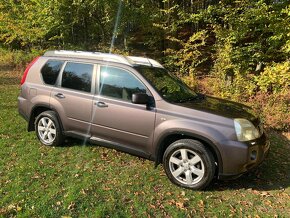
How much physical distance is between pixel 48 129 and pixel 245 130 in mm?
3771

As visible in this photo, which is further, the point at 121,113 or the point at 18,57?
the point at 18,57

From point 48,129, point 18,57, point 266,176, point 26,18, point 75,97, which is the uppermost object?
point 26,18

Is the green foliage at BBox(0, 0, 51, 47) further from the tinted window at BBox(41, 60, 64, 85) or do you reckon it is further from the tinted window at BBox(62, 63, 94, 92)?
the tinted window at BBox(62, 63, 94, 92)

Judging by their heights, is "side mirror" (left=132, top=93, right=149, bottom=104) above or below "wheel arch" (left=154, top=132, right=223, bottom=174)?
above

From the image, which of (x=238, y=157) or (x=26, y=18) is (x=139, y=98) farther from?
(x=26, y=18)

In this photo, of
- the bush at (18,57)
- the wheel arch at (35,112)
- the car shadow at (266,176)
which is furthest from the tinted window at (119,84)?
the bush at (18,57)

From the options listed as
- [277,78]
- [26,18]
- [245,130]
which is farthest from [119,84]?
[26,18]

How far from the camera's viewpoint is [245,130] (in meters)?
4.71

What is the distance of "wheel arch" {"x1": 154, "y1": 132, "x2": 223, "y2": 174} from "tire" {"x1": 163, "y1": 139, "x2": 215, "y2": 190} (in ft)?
0.25

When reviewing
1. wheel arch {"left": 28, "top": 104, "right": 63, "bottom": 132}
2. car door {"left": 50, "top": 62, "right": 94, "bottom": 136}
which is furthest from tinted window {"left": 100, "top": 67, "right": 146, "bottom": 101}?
wheel arch {"left": 28, "top": 104, "right": 63, "bottom": 132}

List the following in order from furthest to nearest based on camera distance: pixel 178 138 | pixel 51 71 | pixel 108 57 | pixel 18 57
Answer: pixel 18 57 → pixel 51 71 → pixel 108 57 → pixel 178 138

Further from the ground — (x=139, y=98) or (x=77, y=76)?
(x=77, y=76)

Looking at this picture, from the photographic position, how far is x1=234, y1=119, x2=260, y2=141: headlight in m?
4.62

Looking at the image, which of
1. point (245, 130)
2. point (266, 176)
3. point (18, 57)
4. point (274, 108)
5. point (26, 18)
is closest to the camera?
point (245, 130)
